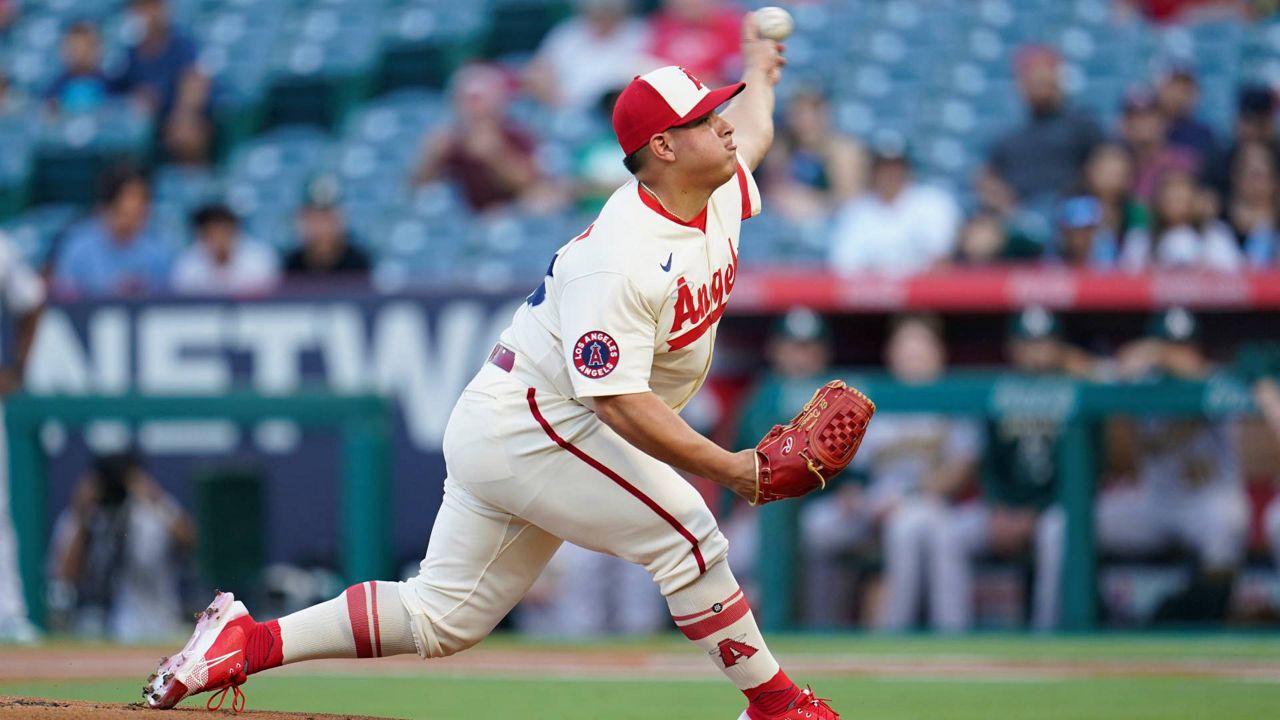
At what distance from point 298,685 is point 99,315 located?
327 cm

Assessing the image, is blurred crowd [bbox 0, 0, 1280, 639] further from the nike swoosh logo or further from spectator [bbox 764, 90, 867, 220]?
the nike swoosh logo

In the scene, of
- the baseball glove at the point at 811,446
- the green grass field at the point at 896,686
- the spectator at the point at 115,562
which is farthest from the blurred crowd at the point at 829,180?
the baseball glove at the point at 811,446

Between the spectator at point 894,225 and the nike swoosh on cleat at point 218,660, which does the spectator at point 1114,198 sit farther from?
the nike swoosh on cleat at point 218,660

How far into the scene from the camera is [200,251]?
9078 millimetres

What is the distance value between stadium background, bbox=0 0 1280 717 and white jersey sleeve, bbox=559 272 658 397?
1574mm

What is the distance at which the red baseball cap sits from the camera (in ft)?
11.5

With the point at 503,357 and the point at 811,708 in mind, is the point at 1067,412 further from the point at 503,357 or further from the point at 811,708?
the point at 503,357

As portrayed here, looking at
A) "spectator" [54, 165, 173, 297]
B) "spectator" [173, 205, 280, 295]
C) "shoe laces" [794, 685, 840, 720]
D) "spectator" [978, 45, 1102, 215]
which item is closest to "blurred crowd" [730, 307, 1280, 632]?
"spectator" [978, 45, 1102, 215]

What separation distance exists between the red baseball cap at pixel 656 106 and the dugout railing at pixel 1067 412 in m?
3.80

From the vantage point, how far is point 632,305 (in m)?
3.39

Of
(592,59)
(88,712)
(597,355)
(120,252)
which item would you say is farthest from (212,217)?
(597,355)

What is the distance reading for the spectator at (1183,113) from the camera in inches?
341

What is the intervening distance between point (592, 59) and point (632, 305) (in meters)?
7.29

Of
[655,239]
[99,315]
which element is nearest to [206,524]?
[99,315]
